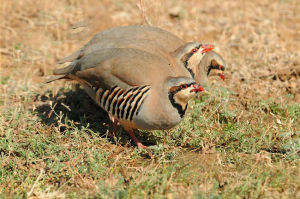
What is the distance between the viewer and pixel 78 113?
4.96 m

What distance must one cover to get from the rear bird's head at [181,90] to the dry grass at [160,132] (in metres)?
0.41

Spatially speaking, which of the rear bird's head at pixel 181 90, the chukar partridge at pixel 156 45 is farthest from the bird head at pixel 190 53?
the rear bird's head at pixel 181 90

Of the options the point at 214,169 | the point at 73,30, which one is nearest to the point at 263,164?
the point at 214,169

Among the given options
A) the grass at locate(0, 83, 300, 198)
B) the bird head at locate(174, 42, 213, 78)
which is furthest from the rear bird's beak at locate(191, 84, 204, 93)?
the bird head at locate(174, 42, 213, 78)

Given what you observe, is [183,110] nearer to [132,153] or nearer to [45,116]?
[132,153]

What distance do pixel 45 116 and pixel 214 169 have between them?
1972 millimetres

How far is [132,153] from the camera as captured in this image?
4105mm

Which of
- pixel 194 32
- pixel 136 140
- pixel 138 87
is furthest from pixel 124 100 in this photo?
pixel 194 32

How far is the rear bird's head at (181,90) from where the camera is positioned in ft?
12.9

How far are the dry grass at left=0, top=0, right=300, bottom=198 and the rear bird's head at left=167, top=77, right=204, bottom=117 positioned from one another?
41 centimetres

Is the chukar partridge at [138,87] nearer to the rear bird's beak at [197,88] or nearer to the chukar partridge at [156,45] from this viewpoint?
the rear bird's beak at [197,88]

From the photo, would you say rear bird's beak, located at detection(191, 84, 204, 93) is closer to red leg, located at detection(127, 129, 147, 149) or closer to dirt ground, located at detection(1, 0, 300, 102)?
red leg, located at detection(127, 129, 147, 149)

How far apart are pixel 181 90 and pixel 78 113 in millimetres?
1477

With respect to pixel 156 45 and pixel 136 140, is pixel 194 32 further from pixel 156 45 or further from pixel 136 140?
pixel 136 140
